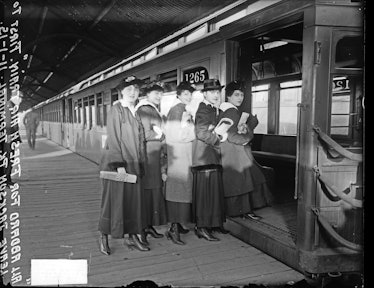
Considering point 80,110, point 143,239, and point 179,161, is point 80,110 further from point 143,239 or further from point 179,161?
point 143,239

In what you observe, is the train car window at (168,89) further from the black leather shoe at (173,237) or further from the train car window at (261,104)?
the train car window at (261,104)

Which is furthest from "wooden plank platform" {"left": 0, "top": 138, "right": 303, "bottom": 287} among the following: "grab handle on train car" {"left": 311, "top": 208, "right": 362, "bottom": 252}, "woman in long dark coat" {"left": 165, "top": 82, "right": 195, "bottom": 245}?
"grab handle on train car" {"left": 311, "top": 208, "right": 362, "bottom": 252}

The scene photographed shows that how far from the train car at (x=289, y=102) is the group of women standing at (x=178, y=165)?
165 millimetres

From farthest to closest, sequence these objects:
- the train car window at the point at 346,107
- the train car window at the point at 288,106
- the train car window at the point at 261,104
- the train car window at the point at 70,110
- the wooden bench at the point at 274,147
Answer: the train car window at the point at 261,104, the train car window at the point at 288,106, the wooden bench at the point at 274,147, the train car window at the point at 70,110, the train car window at the point at 346,107

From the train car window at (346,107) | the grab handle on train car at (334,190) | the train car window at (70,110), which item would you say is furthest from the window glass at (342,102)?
the train car window at (70,110)

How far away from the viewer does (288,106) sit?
4465mm

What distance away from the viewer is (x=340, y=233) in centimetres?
231

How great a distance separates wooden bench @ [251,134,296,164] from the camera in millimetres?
4227

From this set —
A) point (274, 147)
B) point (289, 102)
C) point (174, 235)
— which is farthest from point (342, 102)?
point (174, 235)

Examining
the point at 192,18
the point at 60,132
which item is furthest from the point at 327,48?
the point at 60,132

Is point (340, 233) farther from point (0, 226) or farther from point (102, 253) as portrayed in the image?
point (0, 226)

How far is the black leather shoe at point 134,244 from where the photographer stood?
2.70 m

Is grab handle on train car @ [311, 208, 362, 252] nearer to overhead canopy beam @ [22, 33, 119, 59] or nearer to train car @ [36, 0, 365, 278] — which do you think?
train car @ [36, 0, 365, 278]

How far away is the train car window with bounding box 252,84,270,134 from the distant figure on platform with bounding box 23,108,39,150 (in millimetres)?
2939
